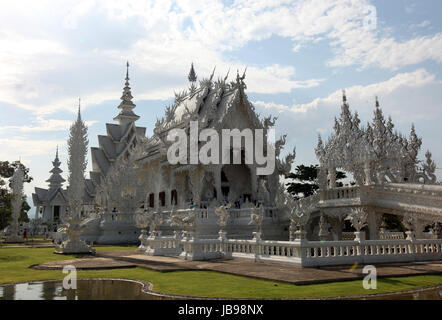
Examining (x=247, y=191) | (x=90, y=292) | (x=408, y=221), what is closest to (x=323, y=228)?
(x=408, y=221)

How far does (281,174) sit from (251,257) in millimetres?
16495

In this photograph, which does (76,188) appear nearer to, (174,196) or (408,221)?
(174,196)

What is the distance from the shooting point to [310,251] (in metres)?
12.7

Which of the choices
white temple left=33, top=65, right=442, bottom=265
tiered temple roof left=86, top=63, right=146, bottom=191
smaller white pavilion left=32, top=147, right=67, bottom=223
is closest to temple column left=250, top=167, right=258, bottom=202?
white temple left=33, top=65, right=442, bottom=265

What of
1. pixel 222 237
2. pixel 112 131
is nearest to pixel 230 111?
pixel 222 237

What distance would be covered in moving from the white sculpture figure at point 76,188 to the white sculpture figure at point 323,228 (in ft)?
36.8

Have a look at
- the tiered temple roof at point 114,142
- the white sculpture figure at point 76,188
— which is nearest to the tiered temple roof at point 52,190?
the tiered temple roof at point 114,142

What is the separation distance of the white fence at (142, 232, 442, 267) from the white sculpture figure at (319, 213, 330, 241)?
21.1 ft

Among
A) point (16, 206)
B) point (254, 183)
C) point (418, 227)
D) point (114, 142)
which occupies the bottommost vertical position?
point (418, 227)

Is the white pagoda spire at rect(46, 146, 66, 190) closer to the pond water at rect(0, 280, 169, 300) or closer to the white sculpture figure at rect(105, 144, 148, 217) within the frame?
the white sculpture figure at rect(105, 144, 148, 217)

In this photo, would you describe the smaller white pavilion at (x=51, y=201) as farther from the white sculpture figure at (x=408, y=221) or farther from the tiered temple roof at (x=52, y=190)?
the white sculpture figure at (x=408, y=221)

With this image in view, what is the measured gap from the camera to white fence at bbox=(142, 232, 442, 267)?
493 inches

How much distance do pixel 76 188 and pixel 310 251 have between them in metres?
13.1
